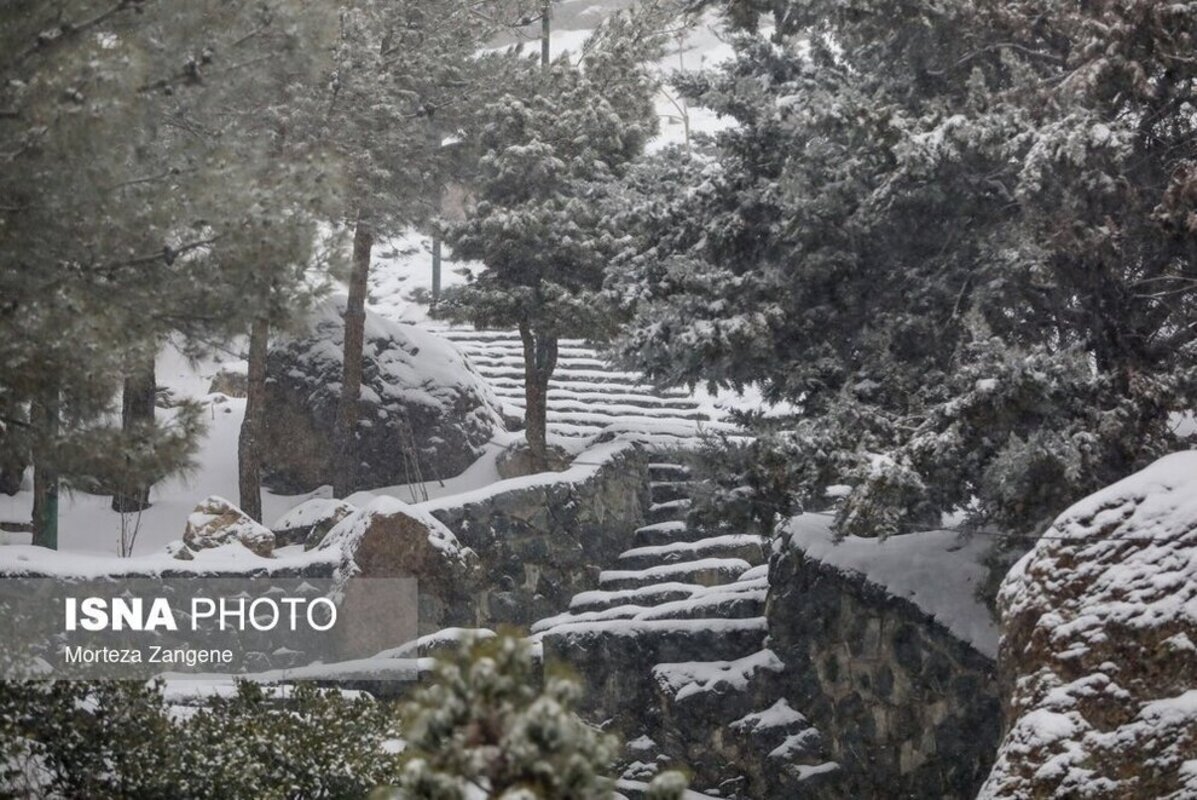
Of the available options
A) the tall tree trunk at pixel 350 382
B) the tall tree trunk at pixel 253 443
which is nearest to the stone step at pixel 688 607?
the tall tree trunk at pixel 350 382

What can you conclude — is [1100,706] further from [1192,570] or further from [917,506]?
[917,506]

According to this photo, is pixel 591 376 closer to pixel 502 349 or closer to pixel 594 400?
pixel 594 400

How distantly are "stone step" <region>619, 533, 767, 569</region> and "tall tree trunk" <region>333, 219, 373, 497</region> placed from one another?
3706 millimetres

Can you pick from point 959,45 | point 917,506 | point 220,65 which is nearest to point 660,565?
point 917,506

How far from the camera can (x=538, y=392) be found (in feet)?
57.1

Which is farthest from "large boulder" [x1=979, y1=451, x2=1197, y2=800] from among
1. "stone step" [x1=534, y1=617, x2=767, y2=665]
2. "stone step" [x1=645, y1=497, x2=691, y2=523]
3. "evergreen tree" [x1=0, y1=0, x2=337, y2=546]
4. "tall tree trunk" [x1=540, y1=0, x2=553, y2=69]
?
"tall tree trunk" [x1=540, y1=0, x2=553, y2=69]

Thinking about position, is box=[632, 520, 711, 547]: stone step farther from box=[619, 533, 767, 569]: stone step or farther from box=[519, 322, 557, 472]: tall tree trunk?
box=[519, 322, 557, 472]: tall tree trunk

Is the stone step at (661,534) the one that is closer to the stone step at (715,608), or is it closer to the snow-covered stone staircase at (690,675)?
the snow-covered stone staircase at (690,675)

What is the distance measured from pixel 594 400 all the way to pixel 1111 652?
14.4 m

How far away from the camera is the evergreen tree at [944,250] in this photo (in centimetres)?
1022

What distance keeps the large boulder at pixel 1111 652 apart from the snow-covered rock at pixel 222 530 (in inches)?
363

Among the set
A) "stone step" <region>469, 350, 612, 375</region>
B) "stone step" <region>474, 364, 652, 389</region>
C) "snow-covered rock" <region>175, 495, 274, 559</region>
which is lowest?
"snow-covered rock" <region>175, 495, 274, 559</region>

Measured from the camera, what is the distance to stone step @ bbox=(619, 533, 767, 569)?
15.4 meters

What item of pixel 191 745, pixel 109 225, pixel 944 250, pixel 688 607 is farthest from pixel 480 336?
pixel 191 745
